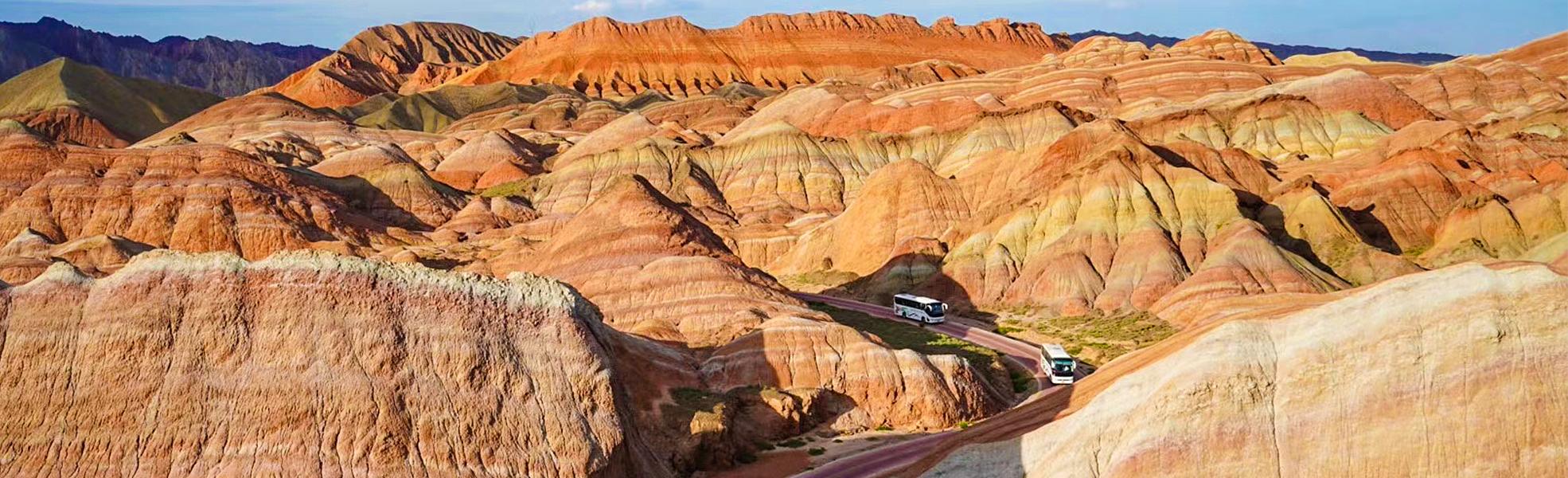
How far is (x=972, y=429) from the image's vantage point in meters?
32.4

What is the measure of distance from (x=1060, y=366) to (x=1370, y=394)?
31559 millimetres

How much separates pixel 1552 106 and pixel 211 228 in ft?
430

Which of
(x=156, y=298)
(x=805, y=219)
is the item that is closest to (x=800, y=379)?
(x=156, y=298)

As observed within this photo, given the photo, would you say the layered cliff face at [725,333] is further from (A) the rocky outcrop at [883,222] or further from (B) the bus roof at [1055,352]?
(A) the rocky outcrop at [883,222]

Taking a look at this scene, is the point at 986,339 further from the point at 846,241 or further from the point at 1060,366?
the point at 846,241

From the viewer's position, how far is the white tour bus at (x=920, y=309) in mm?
72750

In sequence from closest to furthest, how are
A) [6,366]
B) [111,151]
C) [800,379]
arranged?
1. [6,366]
2. [800,379]
3. [111,151]

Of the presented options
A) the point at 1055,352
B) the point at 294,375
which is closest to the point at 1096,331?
the point at 1055,352

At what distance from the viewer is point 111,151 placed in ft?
364

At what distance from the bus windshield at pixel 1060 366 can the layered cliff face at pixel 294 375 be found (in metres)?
27.8

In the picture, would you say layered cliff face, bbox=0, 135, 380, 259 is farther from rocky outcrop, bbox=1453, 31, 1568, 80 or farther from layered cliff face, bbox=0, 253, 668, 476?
rocky outcrop, bbox=1453, 31, 1568, 80

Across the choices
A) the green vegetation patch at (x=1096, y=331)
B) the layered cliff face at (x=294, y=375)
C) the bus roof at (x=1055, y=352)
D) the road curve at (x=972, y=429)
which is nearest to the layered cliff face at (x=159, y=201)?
the road curve at (x=972, y=429)

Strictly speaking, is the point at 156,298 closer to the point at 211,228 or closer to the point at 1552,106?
the point at 211,228

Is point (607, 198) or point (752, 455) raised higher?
point (607, 198)
